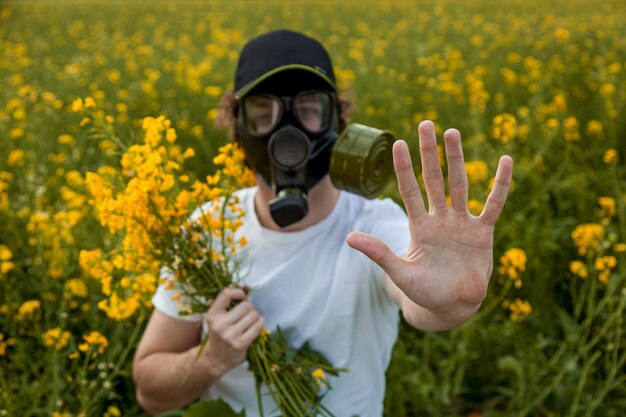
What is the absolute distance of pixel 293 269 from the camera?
56.0 inches

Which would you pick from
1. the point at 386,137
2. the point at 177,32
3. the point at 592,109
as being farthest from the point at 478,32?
the point at 386,137

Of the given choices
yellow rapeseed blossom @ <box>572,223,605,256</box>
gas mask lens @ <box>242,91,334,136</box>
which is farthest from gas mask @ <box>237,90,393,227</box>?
yellow rapeseed blossom @ <box>572,223,605,256</box>

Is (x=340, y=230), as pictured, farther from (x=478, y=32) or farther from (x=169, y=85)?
(x=478, y=32)

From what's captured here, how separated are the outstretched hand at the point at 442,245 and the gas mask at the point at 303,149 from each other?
0.88ft

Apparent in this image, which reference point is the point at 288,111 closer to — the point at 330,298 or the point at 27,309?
the point at 330,298

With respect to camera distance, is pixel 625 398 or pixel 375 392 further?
pixel 625 398

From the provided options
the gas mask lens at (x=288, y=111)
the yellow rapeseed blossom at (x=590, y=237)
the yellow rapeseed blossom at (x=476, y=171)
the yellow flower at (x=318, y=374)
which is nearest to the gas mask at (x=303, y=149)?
the gas mask lens at (x=288, y=111)

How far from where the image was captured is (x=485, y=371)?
7.39 ft

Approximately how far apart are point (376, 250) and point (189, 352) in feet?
2.11

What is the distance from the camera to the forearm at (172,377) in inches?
53.8

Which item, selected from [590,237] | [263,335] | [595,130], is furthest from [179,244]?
[595,130]

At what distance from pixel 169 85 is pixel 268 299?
4112mm

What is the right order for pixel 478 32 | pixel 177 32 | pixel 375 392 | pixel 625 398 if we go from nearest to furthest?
pixel 375 392, pixel 625 398, pixel 478 32, pixel 177 32

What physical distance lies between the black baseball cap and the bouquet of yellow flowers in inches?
7.1
